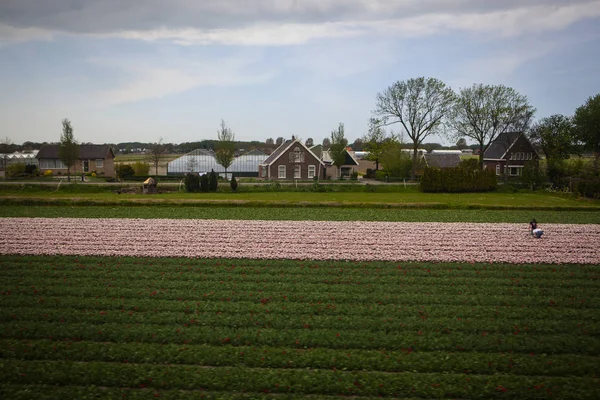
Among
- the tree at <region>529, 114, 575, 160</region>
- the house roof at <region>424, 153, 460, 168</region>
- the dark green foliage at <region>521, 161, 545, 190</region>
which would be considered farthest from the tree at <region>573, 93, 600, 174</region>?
the dark green foliage at <region>521, 161, 545, 190</region>

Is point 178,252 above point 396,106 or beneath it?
beneath

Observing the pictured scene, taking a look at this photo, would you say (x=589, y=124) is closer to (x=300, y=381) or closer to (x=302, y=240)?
(x=302, y=240)

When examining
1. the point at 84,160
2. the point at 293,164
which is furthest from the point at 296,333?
the point at 84,160

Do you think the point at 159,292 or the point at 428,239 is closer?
the point at 159,292

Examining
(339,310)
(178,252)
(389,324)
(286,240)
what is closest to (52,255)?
(178,252)

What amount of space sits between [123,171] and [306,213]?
42.1 m

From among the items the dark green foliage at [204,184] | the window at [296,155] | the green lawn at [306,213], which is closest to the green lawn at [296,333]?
the green lawn at [306,213]

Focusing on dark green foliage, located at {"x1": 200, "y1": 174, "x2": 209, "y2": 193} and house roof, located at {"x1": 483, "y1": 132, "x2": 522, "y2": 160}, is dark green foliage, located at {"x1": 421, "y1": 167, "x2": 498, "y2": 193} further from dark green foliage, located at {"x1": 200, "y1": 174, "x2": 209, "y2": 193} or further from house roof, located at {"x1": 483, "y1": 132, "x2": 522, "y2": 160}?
house roof, located at {"x1": 483, "y1": 132, "x2": 522, "y2": 160}

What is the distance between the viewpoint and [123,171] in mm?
63906

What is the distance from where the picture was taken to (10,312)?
11867mm

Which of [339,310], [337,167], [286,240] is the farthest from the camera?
[337,167]

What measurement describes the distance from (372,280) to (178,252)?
332 inches

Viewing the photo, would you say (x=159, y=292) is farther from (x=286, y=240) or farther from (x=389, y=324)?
(x=286, y=240)

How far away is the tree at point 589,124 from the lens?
75875 mm
